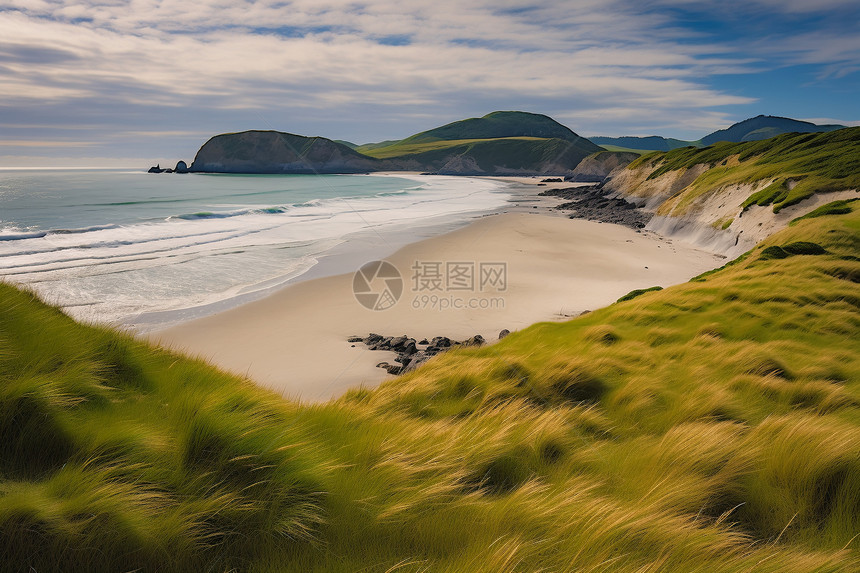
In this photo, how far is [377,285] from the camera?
53.9 ft

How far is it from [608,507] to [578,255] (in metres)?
20.3

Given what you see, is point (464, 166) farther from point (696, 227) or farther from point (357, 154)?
point (696, 227)

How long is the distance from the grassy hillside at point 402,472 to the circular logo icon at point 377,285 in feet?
31.4

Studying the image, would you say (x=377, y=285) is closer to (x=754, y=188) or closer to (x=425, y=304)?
(x=425, y=304)

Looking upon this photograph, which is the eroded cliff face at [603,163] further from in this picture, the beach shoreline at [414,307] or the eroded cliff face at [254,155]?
the beach shoreline at [414,307]

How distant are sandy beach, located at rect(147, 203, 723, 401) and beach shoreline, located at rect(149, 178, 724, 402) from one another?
0.03 meters

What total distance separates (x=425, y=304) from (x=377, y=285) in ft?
9.98

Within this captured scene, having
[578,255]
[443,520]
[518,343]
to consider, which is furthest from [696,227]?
[443,520]

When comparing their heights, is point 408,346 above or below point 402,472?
below

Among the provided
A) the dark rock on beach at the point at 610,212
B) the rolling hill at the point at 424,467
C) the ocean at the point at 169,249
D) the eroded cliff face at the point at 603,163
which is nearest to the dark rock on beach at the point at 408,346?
the rolling hill at the point at 424,467

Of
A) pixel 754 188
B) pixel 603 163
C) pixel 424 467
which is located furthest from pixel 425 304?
pixel 603 163

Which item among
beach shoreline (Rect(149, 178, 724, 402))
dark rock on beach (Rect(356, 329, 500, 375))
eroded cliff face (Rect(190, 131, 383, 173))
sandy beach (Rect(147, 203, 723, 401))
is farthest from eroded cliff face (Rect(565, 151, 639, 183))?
dark rock on beach (Rect(356, 329, 500, 375))

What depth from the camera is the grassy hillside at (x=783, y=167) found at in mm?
20969

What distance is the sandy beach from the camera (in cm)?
977
